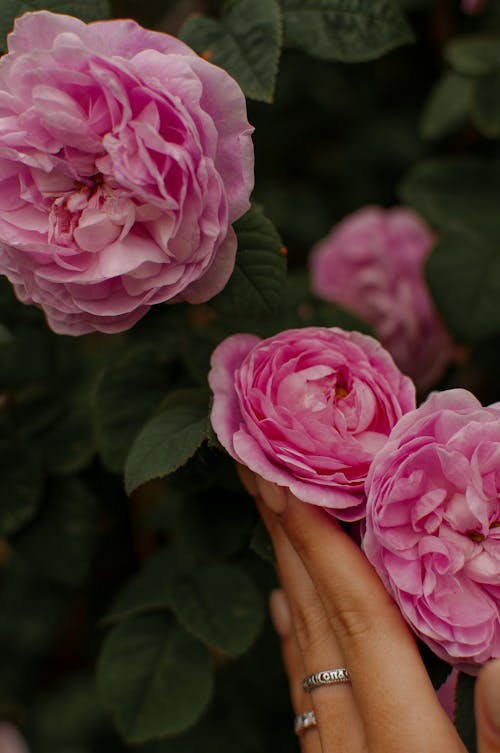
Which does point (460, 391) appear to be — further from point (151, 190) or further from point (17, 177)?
point (17, 177)

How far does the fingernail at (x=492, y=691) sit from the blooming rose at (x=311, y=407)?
0.19 meters

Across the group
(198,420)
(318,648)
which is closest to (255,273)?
(198,420)

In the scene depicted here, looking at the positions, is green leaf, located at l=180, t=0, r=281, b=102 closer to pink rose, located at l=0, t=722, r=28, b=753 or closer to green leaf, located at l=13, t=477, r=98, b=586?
green leaf, located at l=13, t=477, r=98, b=586

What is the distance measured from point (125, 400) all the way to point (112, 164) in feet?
1.25

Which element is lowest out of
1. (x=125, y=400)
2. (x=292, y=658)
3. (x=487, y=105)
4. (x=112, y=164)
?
(x=292, y=658)

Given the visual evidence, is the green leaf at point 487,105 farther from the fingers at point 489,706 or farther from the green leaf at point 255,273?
the fingers at point 489,706

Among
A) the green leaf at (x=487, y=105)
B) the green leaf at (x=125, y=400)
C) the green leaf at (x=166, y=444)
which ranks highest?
the green leaf at (x=487, y=105)

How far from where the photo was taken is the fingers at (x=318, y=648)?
73 cm

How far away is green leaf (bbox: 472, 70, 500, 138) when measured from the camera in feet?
4.10

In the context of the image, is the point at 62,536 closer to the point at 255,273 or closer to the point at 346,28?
the point at 255,273

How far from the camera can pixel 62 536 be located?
1116 millimetres

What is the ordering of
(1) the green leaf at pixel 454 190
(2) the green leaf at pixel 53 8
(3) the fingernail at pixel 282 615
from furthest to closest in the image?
1. (1) the green leaf at pixel 454 190
2. (3) the fingernail at pixel 282 615
3. (2) the green leaf at pixel 53 8

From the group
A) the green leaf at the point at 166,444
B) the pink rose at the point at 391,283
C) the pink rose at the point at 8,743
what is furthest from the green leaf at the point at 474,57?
the pink rose at the point at 8,743

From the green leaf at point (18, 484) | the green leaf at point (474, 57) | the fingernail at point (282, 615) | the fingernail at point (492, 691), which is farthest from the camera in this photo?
the green leaf at point (474, 57)
